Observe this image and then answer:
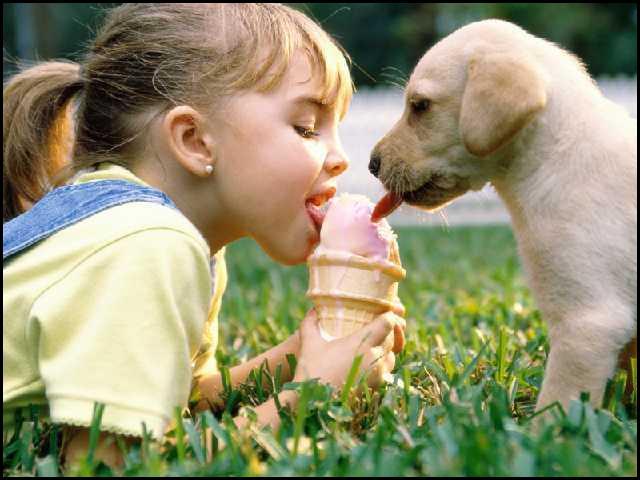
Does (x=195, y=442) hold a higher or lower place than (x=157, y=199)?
lower

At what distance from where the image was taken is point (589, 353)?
92.6 inches

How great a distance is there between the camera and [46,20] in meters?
12.4

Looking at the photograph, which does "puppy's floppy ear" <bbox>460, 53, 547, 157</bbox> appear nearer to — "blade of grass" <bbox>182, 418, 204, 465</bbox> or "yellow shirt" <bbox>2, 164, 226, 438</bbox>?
"yellow shirt" <bbox>2, 164, 226, 438</bbox>

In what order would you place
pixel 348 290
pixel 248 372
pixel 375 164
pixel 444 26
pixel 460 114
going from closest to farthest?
pixel 460 114
pixel 348 290
pixel 375 164
pixel 248 372
pixel 444 26

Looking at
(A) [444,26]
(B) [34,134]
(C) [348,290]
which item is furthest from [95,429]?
(A) [444,26]

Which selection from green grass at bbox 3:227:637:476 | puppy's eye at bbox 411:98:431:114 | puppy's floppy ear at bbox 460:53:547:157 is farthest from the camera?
puppy's eye at bbox 411:98:431:114

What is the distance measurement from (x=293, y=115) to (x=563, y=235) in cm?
110

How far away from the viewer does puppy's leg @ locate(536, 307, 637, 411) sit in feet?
7.71

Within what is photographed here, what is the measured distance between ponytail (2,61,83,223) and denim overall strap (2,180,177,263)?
2.36ft

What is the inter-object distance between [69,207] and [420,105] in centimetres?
115

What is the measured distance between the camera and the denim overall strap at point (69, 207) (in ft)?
8.89

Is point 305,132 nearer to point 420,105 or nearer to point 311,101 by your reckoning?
point 311,101

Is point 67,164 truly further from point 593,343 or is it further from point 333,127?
point 593,343

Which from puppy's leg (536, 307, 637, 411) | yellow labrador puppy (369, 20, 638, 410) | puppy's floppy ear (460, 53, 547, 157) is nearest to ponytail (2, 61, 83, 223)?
yellow labrador puppy (369, 20, 638, 410)
